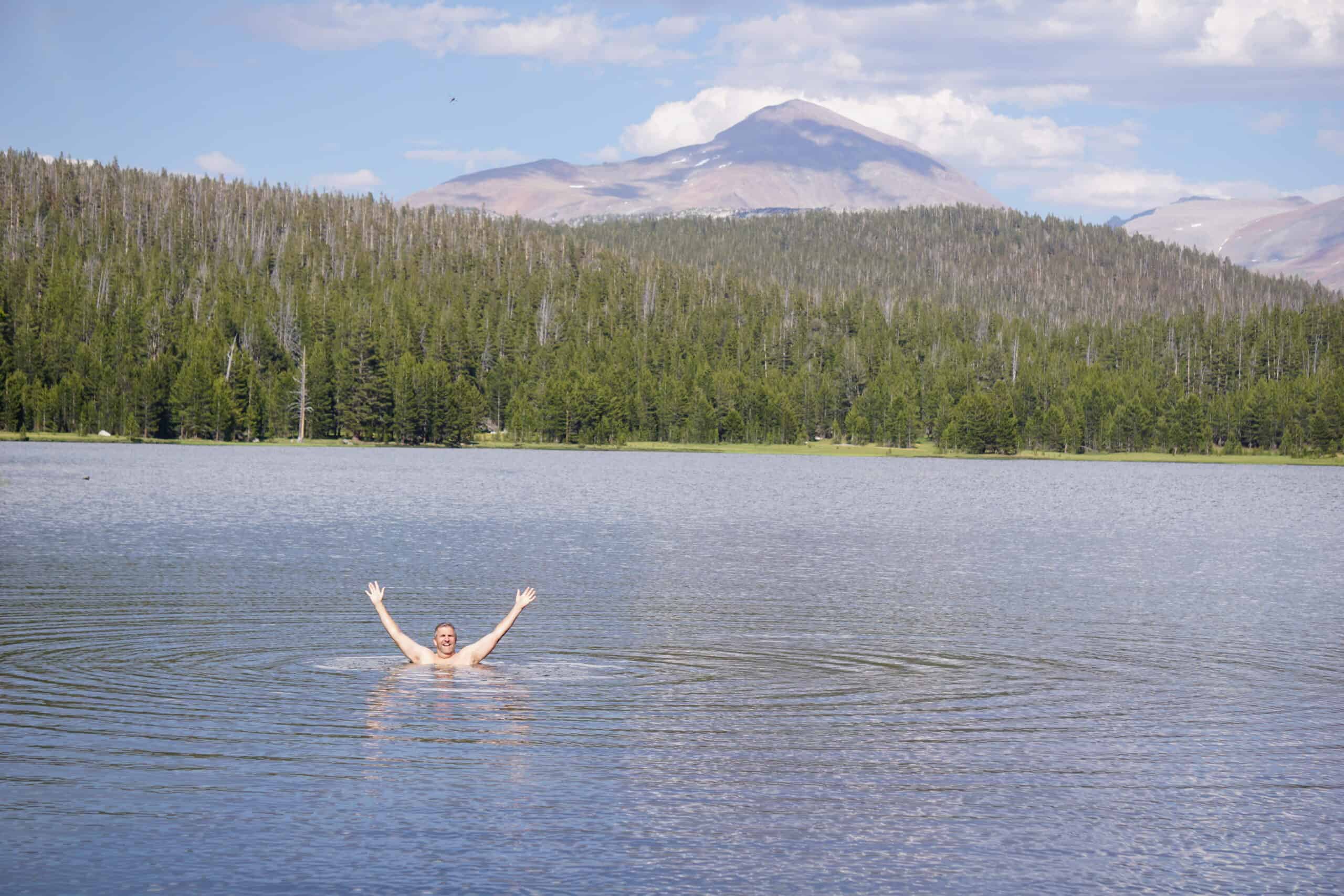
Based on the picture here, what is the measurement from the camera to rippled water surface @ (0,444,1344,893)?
1531 centimetres

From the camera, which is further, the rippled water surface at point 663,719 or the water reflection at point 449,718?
the water reflection at point 449,718

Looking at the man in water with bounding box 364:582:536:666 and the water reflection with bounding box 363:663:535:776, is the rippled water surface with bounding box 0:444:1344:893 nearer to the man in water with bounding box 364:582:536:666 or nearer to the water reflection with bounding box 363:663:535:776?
the water reflection with bounding box 363:663:535:776

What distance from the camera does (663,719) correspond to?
22.5 m

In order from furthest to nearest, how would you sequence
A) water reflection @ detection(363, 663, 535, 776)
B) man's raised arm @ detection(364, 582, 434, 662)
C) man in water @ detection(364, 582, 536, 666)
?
man in water @ detection(364, 582, 536, 666) < man's raised arm @ detection(364, 582, 434, 662) < water reflection @ detection(363, 663, 535, 776)

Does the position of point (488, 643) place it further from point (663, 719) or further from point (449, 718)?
point (663, 719)

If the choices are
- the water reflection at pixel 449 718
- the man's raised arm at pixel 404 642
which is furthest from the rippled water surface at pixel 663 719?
the man's raised arm at pixel 404 642

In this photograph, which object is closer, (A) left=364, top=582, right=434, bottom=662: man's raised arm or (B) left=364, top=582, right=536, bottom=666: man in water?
(A) left=364, top=582, right=434, bottom=662: man's raised arm

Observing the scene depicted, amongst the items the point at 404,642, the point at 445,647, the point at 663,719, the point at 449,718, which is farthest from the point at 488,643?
the point at 663,719

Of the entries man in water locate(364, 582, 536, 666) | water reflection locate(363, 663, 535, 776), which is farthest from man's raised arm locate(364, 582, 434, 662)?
water reflection locate(363, 663, 535, 776)

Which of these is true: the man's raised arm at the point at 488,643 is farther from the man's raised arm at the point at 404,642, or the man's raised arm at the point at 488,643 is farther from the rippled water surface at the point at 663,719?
the man's raised arm at the point at 404,642

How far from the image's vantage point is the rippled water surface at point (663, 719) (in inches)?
603

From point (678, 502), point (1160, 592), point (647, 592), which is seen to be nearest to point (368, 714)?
point (647, 592)

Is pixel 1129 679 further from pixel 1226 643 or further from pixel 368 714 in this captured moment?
pixel 368 714

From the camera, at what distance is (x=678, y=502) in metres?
83.4
